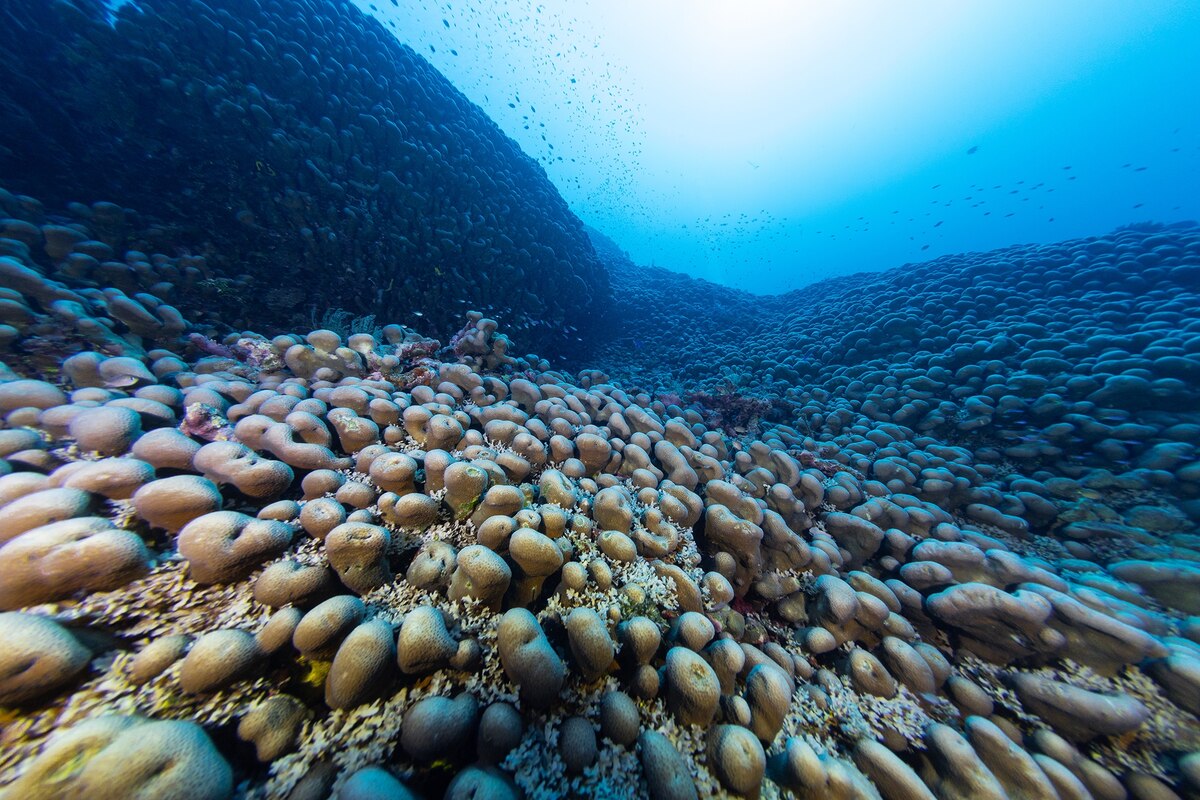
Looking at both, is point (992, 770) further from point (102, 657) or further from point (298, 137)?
point (298, 137)

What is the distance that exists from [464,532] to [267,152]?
8.98 m

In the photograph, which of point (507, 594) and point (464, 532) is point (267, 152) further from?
point (507, 594)

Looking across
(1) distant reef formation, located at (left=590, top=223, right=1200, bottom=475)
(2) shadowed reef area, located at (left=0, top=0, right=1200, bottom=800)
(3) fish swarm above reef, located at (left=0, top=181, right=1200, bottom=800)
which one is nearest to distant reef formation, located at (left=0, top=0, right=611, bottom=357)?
(2) shadowed reef area, located at (left=0, top=0, right=1200, bottom=800)

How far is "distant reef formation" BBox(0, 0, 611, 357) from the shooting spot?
5805 millimetres

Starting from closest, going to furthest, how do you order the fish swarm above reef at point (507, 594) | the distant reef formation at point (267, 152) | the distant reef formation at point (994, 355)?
the fish swarm above reef at point (507, 594) < the distant reef formation at point (994, 355) < the distant reef formation at point (267, 152)

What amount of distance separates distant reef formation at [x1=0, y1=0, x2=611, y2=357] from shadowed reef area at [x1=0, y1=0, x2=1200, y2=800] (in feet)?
0.21

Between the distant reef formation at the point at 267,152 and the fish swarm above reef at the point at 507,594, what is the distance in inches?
73.0

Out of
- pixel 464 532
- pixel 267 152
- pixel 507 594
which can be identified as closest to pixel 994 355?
pixel 507 594

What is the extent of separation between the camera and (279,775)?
1.37 metres

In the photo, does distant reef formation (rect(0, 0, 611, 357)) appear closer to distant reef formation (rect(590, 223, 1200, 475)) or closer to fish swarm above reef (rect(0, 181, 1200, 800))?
fish swarm above reef (rect(0, 181, 1200, 800))

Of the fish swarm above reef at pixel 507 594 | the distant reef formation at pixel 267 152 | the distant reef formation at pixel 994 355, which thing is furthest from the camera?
the distant reef formation at pixel 267 152


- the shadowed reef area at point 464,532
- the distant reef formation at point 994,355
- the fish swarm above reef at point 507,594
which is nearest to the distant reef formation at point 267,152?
the shadowed reef area at point 464,532

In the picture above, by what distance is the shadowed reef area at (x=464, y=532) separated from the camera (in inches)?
59.0

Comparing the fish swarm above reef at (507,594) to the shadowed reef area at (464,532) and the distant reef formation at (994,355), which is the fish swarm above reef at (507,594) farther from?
the distant reef formation at (994,355)
